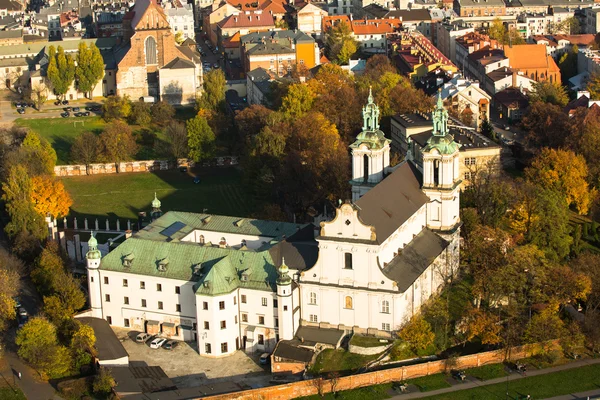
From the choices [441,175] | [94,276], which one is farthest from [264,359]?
[441,175]

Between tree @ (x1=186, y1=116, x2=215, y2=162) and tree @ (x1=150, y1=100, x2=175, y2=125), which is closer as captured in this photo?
tree @ (x1=186, y1=116, x2=215, y2=162)

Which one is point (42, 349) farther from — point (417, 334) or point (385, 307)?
point (417, 334)

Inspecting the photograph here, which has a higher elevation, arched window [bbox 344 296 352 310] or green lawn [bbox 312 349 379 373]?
arched window [bbox 344 296 352 310]

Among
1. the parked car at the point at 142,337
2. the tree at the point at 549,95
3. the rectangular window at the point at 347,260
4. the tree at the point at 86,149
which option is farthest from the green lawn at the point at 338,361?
the tree at the point at 549,95

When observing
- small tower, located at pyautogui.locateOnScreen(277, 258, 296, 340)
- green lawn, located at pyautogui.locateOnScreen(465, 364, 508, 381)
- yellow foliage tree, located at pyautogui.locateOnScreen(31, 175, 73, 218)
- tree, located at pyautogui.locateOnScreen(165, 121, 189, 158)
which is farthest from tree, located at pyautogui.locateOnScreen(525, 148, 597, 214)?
yellow foliage tree, located at pyautogui.locateOnScreen(31, 175, 73, 218)

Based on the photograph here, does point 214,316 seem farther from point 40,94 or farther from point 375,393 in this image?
point 40,94

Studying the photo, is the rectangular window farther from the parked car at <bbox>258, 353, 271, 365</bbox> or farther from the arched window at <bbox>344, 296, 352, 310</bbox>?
the parked car at <bbox>258, 353, 271, 365</bbox>

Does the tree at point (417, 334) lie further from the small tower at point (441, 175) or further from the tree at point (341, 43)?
the tree at point (341, 43)

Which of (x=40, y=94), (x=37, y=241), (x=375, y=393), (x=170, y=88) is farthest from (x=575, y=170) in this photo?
(x=40, y=94)
